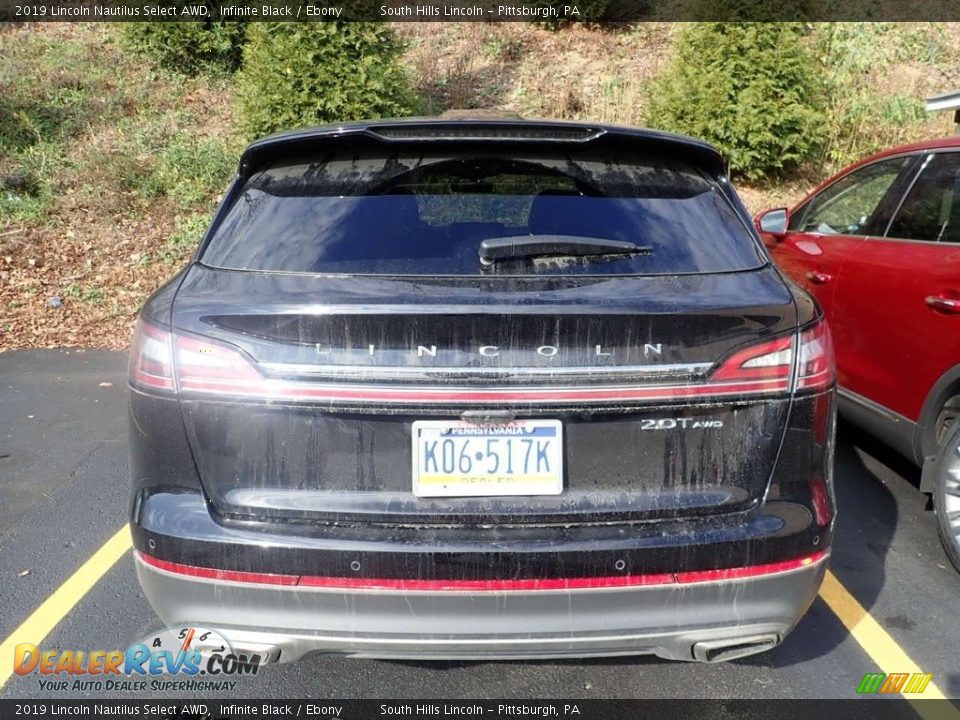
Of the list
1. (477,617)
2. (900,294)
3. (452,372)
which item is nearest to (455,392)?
(452,372)

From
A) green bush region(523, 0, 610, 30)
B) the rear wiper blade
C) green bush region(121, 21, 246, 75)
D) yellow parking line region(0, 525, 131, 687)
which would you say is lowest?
yellow parking line region(0, 525, 131, 687)

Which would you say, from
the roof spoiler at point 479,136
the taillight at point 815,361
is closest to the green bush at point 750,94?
the roof spoiler at point 479,136

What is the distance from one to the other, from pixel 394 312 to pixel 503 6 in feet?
45.1

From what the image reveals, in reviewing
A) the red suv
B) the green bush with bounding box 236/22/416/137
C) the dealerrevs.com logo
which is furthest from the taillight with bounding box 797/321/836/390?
the green bush with bounding box 236/22/416/137

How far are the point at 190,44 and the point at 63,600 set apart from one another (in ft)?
36.5

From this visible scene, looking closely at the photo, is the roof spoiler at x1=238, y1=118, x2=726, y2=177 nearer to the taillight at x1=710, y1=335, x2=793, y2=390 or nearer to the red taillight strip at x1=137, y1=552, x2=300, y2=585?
the taillight at x1=710, y1=335, x2=793, y2=390

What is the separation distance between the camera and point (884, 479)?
14.3 feet

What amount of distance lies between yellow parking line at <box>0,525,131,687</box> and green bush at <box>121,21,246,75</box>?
10.3 meters

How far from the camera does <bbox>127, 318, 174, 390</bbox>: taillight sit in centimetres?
206

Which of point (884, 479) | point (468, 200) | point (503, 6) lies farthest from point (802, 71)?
point (468, 200)

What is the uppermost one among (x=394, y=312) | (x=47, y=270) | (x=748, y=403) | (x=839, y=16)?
(x=839, y=16)

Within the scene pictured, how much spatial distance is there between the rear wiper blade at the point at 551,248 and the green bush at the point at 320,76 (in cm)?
774

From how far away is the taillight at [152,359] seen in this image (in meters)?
2.06

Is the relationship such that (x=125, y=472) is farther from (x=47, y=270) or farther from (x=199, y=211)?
(x=199, y=211)
